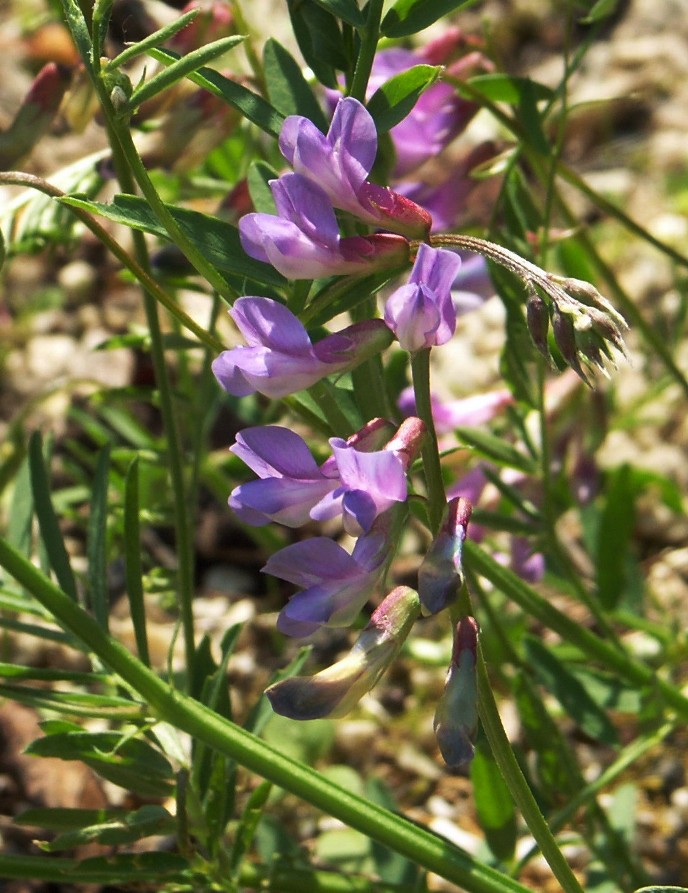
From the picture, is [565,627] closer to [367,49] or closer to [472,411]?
[472,411]

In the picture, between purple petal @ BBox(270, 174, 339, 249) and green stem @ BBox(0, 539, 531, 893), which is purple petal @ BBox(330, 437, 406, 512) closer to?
purple petal @ BBox(270, 174, 339, 249)

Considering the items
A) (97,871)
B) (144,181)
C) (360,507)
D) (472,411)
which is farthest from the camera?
(472,411)

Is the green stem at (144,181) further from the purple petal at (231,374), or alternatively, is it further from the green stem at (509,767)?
the green stem at (509,767)

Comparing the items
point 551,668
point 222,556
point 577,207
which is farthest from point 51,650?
point 577,207

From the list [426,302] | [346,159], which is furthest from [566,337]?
[346,159]

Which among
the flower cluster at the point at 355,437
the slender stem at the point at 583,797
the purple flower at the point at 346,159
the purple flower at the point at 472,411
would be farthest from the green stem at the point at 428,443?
the purple flower at the point at 472,411

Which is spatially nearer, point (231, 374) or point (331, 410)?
point (231, 374)
